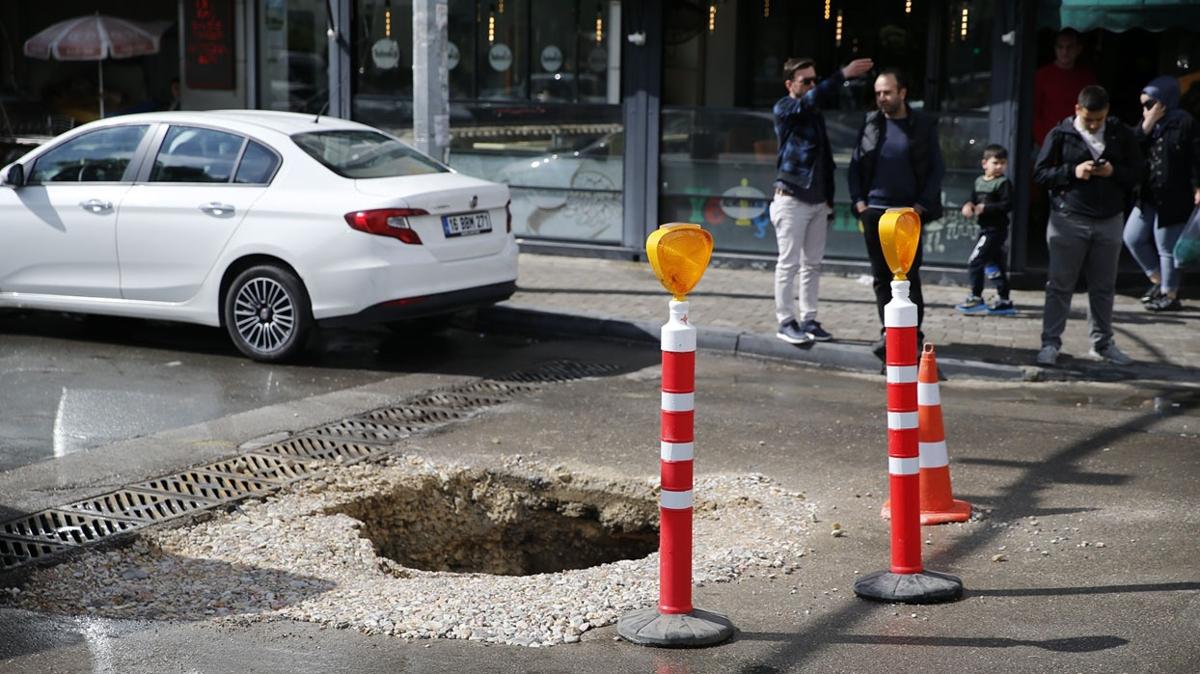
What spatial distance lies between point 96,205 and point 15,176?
2.49 ft

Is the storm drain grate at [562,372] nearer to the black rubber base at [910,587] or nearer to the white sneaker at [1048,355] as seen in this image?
the white sneaker at [1048,355]

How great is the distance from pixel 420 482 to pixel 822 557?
205 centimetres

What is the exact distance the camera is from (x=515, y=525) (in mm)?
6945

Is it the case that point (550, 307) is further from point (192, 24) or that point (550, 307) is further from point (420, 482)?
point (192, 24)

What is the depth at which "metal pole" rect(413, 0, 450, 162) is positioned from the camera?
38.3 ft

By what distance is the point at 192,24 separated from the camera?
17.7 metres

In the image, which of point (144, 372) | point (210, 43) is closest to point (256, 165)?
point (144, 372)

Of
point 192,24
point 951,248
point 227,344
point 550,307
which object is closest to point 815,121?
point 550,307

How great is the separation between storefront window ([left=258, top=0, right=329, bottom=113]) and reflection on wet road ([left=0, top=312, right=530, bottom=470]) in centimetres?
555

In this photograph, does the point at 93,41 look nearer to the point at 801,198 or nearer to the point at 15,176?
the point at 15,176

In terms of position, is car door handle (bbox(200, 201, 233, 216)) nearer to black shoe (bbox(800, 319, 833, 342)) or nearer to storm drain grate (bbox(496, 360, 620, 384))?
storm drain grate (bbox(496, 360, 620, 384))

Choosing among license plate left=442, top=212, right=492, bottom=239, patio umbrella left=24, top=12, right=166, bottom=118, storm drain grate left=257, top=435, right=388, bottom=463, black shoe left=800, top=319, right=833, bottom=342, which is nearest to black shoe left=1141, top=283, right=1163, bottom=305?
black shoe left=800, top=319, right=833, bottom=342

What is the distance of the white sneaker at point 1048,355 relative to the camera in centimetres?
983

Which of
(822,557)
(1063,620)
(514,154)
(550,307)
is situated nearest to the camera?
(1063,620)
